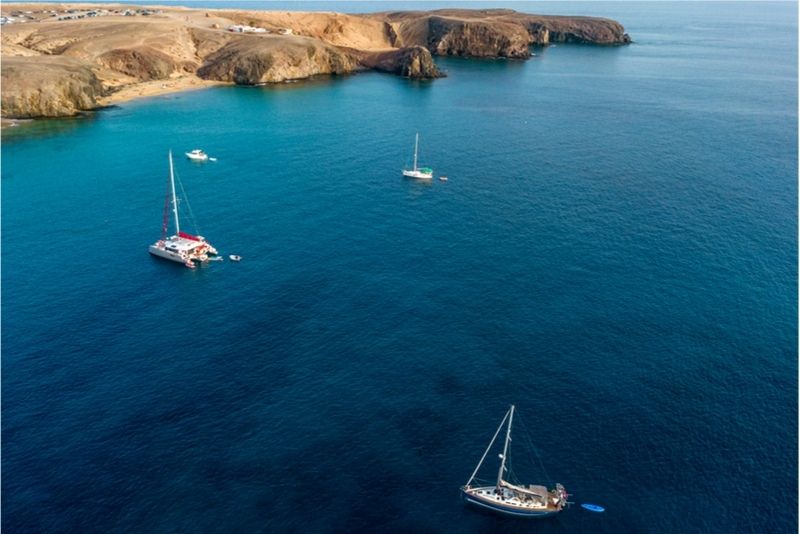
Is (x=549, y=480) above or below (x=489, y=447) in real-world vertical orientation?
below

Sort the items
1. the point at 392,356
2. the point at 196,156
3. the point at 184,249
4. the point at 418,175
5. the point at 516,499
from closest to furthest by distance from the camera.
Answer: the point at 516,499 → the point at 392,356 → the point at 184,249 → the point at 418,175 → the point at 196,156

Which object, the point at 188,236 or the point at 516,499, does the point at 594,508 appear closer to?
the point at 516,499

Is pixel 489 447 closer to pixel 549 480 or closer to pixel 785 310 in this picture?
pixel 549 480

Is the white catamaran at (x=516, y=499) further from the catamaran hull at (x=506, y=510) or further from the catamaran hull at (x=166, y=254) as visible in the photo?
the catamaran hull at (x=166, y=254)

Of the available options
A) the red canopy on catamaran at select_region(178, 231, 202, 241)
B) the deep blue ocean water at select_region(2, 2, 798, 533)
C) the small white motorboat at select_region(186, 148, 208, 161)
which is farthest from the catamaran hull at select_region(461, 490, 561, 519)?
the small white motorboat at select_region(186, 148, 208, 161)

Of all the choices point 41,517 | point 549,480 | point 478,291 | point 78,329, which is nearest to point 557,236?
point 478,291

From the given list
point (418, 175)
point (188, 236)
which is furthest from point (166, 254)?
point (418, 175)

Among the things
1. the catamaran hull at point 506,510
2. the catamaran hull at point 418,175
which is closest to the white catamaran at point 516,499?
the catamaran hull at point 506,510
